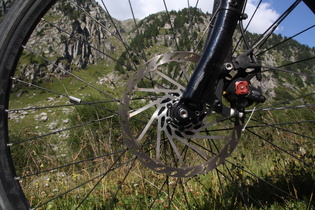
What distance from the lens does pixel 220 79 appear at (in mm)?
1441

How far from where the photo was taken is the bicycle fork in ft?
4.39

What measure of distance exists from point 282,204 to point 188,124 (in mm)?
1054

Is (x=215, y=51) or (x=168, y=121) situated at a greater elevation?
(x=215, y=51)

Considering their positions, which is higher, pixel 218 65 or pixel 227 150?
pixel 218 65

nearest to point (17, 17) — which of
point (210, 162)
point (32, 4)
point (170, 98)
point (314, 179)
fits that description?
point (32, 4)

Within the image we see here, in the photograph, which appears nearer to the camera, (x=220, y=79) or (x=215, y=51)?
(x=215, y=51)

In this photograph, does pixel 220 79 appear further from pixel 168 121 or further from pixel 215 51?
pixel 168 121

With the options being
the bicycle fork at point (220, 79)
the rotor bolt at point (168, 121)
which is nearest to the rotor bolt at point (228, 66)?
the bicycle fork at point (220, 79)

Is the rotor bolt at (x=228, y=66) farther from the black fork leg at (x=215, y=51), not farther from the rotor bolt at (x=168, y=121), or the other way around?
the rotor bolt at (x=168, y=121)

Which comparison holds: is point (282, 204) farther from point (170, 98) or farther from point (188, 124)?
point (170, 98)

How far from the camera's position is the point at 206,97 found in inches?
55.3

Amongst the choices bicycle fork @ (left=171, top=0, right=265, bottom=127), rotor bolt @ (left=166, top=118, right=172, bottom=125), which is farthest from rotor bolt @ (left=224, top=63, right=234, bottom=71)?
rotor bolt @ (left=166, top=118, right=172, bottom=125)

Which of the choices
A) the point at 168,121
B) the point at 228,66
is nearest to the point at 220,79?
the point at 228,66

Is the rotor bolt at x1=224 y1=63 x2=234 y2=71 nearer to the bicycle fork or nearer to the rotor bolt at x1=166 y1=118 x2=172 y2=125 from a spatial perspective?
the bicycle fork
